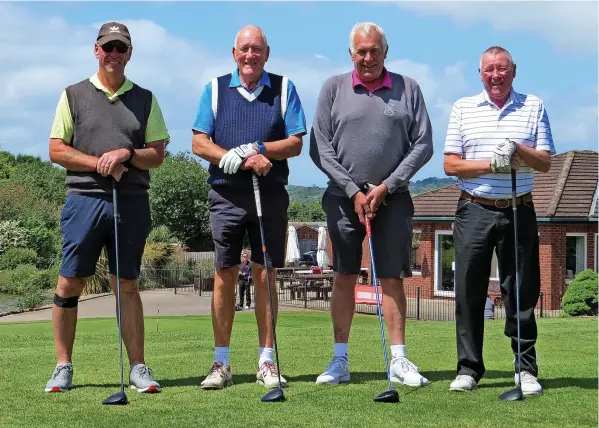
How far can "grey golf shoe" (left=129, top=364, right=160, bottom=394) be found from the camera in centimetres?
593

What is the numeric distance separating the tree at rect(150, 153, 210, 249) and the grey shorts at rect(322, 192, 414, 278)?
2071 inches

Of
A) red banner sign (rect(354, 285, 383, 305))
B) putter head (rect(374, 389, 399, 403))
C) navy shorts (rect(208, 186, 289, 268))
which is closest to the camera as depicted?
putter head (rect(374, 389, 399, 403))

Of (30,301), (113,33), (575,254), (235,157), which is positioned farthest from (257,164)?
(575,254)

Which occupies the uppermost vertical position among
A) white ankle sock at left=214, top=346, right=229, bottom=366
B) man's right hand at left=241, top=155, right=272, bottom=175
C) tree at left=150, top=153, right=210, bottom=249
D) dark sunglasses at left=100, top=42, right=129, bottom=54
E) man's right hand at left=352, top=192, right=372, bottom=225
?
tree at left=150, top=153, right=210, bottom=249

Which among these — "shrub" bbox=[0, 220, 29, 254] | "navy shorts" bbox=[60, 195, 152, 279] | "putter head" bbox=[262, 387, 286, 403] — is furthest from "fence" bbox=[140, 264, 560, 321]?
"putter head" bbox=[262, 387, 286, 403]

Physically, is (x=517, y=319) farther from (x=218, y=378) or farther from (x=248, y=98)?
(x=248, y=98)

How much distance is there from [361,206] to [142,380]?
1.78 metres

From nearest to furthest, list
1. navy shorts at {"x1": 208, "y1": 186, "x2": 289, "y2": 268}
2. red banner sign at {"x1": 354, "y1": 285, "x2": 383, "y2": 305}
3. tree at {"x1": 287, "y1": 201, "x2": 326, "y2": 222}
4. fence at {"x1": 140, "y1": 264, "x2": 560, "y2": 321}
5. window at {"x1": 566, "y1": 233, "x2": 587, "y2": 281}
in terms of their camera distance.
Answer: navy shorts at {"x1": 208, "y1": 186, "x2": 289, "y2": 268} → red banner sign at {"x1": 354, "y1": 285, "x2": 383, "y2": 305} → fence at {"x1": 140, "y1": 264, "x2": 560, "y2": 321} → window at {"x1": 566, "y1": 233, "x2": 587, "y2": 281} → tree at {"x1": 287, "y1": 201, "x2": 326, "y2": 222}

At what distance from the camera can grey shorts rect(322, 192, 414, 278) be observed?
250 inches

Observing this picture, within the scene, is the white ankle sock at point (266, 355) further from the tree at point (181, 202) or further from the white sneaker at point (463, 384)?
the tree at point (181, 202)

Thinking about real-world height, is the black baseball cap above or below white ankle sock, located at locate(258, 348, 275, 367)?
above

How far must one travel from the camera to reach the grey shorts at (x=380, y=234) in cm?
636

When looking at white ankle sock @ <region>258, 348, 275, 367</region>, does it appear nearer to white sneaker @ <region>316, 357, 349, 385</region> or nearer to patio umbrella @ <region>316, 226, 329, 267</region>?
white sneaker @ <region>316, 357, 349, 385</region>

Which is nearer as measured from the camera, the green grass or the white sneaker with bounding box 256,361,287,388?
the green grass
